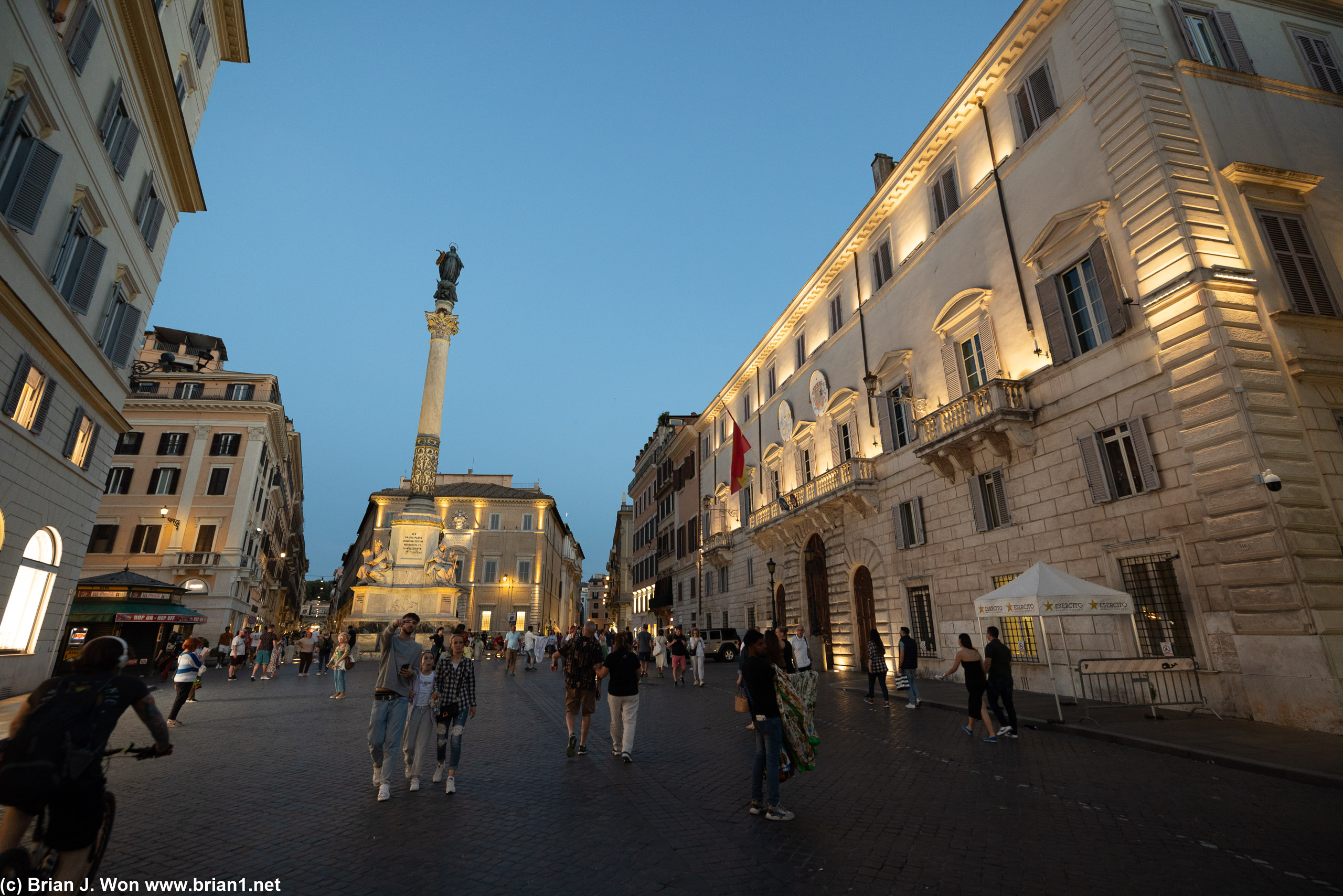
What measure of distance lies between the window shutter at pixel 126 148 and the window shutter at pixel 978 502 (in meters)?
22.3

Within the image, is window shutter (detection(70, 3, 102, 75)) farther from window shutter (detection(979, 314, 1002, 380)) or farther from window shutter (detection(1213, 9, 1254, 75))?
window shutter (detection(1213, 9, 1254, 75))

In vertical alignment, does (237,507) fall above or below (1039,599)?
above

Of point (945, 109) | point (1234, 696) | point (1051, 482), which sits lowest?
point (1234, 696)

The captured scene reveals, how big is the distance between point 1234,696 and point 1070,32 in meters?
14.3

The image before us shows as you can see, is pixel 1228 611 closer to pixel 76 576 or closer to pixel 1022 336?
pixel 1022 336

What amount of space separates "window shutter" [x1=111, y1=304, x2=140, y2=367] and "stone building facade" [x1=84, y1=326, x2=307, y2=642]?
21.5 metres

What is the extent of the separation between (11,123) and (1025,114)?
2122cm

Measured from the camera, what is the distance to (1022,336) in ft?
51.2

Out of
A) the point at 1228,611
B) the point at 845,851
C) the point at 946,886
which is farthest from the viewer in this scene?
the point at 1228,611

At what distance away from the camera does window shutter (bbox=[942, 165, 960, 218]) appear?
62.0 feet

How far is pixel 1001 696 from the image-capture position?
984 centimetres

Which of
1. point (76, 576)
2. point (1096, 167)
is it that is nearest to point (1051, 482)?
point (1096, 167)

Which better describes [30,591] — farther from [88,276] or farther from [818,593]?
[818,593]

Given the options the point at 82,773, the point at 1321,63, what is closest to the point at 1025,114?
the point at 1321,63
